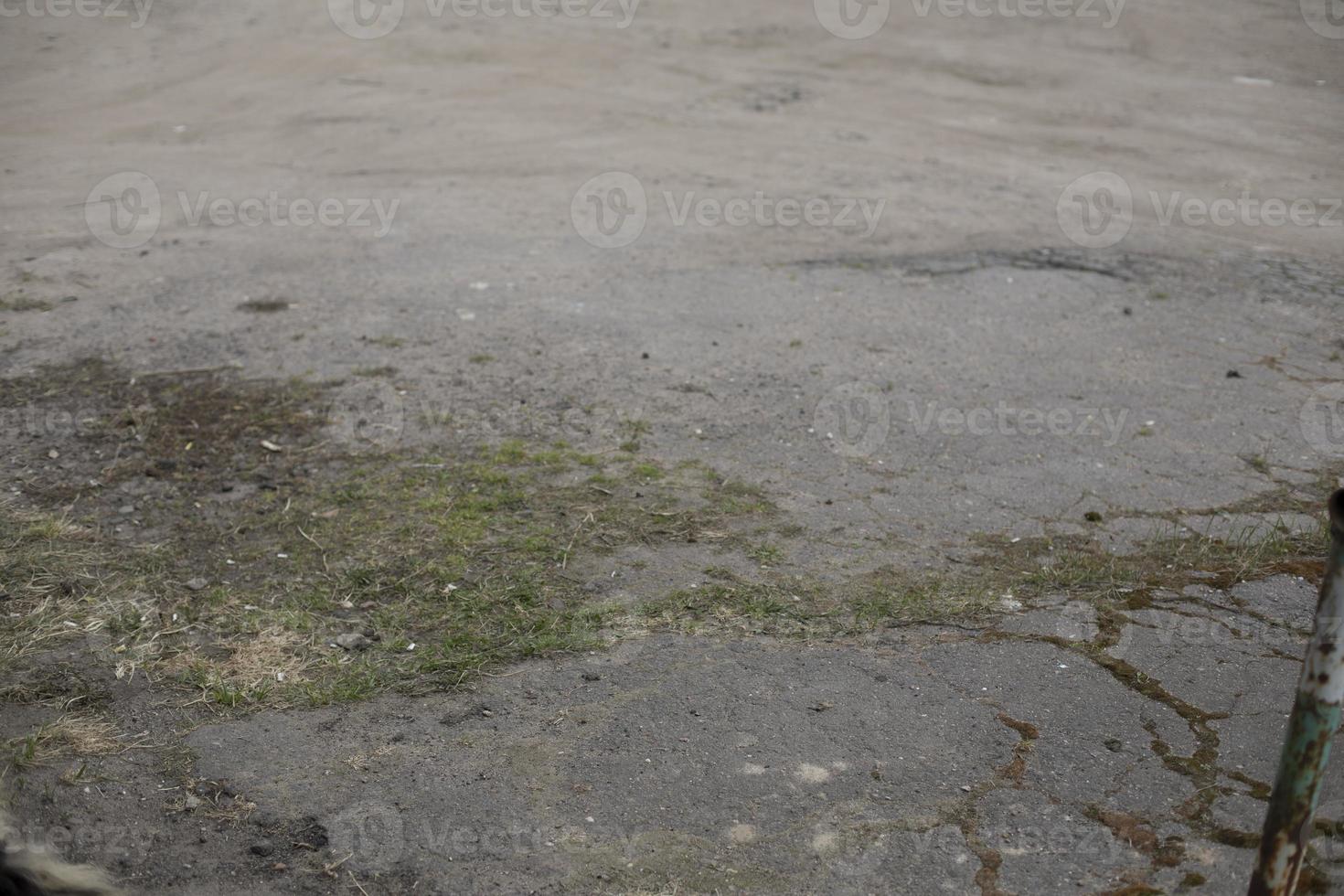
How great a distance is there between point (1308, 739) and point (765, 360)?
4317mm

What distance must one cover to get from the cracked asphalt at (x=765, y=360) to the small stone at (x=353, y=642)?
1.12ft

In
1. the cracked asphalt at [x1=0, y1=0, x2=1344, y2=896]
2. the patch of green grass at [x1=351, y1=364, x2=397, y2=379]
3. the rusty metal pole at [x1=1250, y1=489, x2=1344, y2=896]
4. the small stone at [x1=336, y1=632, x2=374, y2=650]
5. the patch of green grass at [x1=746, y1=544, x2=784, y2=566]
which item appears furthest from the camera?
the patch of green grass at [x1=351, y1=364, x2=397, y2=379]

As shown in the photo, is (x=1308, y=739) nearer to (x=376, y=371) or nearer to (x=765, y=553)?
(x=765, y=553)

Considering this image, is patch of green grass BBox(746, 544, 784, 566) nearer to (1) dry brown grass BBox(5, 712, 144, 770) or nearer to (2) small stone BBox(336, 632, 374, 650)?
(2) small stone BBox(336, 632, 374, 650)

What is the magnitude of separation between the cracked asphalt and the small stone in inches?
13.4

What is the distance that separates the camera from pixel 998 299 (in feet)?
24.0

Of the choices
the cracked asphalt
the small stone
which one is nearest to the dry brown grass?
the cracked asphalt

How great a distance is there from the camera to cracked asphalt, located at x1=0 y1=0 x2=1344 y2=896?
3246mm

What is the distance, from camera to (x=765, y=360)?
21.1 feet

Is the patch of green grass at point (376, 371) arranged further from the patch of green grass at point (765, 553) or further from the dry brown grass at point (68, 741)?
the dry brown grass at point (68, 741)

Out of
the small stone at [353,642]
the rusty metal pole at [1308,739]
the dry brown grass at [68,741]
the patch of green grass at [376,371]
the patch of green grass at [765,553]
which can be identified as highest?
the rusty metal pole at [1308,739]

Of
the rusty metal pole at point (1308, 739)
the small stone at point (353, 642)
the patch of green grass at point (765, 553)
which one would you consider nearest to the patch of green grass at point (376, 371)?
the small stone at point (353, 642)

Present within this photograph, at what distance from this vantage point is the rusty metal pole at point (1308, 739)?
221 cm

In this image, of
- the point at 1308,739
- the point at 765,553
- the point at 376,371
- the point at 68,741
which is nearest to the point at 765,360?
the point at 765,553
